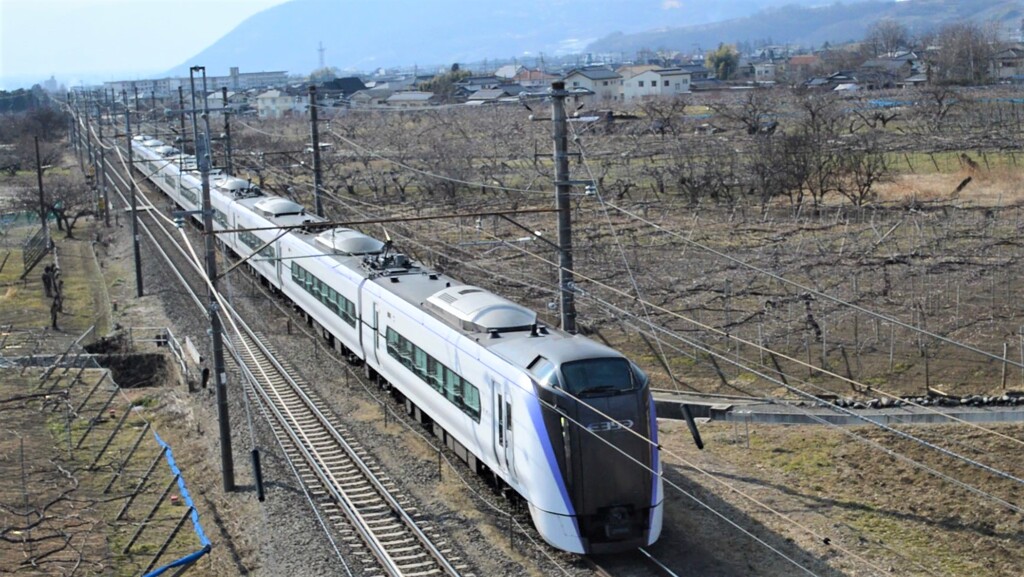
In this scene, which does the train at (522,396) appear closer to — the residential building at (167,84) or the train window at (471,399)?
the train window at (471,399)

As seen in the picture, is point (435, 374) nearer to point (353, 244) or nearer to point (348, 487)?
point (348, 487)

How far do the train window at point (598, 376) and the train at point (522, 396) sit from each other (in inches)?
0.4

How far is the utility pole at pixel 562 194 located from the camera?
14.0 m

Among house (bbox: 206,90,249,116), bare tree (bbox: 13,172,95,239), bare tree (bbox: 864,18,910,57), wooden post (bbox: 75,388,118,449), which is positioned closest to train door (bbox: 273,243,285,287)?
house (bbox: 206,90,249,116)

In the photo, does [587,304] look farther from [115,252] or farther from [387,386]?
[115,252]

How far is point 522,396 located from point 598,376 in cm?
87

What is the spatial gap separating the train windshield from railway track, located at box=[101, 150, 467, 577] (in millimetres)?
2391

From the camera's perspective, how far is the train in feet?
38.3

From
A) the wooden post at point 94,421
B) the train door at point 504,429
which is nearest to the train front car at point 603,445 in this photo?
the train door at point 504,429

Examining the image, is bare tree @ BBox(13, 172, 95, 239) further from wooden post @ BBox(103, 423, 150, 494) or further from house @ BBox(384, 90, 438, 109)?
house @ BBox(384, 90, 438, 109)

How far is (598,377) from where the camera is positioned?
11.8 metres

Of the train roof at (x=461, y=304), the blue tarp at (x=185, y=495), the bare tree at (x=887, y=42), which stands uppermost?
the bare tree at (x=887, y=42)

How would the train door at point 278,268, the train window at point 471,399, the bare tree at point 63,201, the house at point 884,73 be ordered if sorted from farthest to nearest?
the house at point 884,73 → the bare tree at point 63,201 → the train door at point 278,268 → the train window at point 471,399

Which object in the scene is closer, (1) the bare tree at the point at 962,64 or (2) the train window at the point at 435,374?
(2) the train window at the point at 435,374
